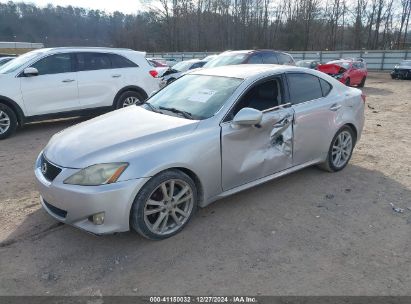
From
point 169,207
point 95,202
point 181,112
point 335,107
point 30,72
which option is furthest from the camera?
point 30,72

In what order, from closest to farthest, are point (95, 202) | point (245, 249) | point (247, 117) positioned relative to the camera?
1. point (95, 202)
2. point (245, 249)
3. point (247, 117)

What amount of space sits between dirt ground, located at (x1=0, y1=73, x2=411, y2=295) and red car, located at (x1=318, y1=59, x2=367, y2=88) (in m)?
13.8

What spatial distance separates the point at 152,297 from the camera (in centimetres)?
287

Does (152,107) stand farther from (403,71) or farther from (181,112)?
(403,71)

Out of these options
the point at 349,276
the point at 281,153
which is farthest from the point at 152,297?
the point at 281,153

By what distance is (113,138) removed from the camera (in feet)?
11.9

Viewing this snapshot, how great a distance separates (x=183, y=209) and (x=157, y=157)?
68 centimetres

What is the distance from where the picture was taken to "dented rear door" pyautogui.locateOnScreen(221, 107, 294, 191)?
3.92m

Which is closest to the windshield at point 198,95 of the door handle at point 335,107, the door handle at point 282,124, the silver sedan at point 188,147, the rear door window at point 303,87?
the silver sedan at point 188,147

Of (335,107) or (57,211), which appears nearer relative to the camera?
(57,211)

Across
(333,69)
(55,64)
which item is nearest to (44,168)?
(55,64)

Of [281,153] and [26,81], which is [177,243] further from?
[26,81]

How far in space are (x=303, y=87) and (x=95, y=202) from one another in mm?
3045

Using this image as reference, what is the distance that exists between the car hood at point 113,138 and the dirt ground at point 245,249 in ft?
2.78
